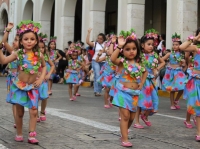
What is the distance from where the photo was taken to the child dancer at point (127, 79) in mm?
6266

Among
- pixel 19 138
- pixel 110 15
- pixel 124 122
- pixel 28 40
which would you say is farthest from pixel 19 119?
pixel 110 15

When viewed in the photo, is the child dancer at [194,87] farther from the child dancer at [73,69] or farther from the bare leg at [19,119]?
the child dancer at [73,69]


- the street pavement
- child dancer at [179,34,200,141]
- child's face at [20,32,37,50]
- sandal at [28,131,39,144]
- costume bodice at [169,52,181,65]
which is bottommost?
the street pavement

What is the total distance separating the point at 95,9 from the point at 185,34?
286 inches

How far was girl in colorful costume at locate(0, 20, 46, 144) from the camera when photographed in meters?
6.32

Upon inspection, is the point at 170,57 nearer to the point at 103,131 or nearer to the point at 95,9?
the point at 103,131

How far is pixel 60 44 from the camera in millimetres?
26391

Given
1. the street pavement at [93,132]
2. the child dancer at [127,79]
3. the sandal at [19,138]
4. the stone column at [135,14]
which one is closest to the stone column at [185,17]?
the stone column at [135,14]

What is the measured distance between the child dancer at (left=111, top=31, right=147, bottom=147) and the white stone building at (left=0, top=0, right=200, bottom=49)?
9.95 meters

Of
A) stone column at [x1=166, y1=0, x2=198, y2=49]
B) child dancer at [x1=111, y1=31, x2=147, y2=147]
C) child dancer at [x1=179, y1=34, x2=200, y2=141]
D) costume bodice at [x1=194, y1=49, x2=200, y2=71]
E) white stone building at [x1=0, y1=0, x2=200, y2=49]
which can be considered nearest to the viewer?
child dancer at [x1=111, y1=31, x2=147, y2=147]

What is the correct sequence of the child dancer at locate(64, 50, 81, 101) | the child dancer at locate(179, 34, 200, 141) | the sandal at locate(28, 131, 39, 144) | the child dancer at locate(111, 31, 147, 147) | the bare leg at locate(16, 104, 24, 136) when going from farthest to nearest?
the child dancer at locate(64, 50, 81, 101) < the child dancer at locate(179, 34, 200, 141) < the bare leg at locate(16, 104, 24, 136) < the child dancer at locate(111, 31, 147, 147) < the sandal at locate(28, 131, 39, 144)

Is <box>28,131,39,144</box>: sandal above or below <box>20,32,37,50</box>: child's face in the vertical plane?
below

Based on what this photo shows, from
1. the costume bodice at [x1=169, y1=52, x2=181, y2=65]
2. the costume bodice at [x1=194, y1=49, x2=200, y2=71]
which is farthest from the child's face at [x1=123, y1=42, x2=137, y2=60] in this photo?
the costume bodice at [x1=169, y1=52, x2=181, y2=65]

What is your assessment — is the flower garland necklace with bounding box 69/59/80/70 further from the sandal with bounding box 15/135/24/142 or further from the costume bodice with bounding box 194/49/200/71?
the sandal with bounding box 15/135/24/142
